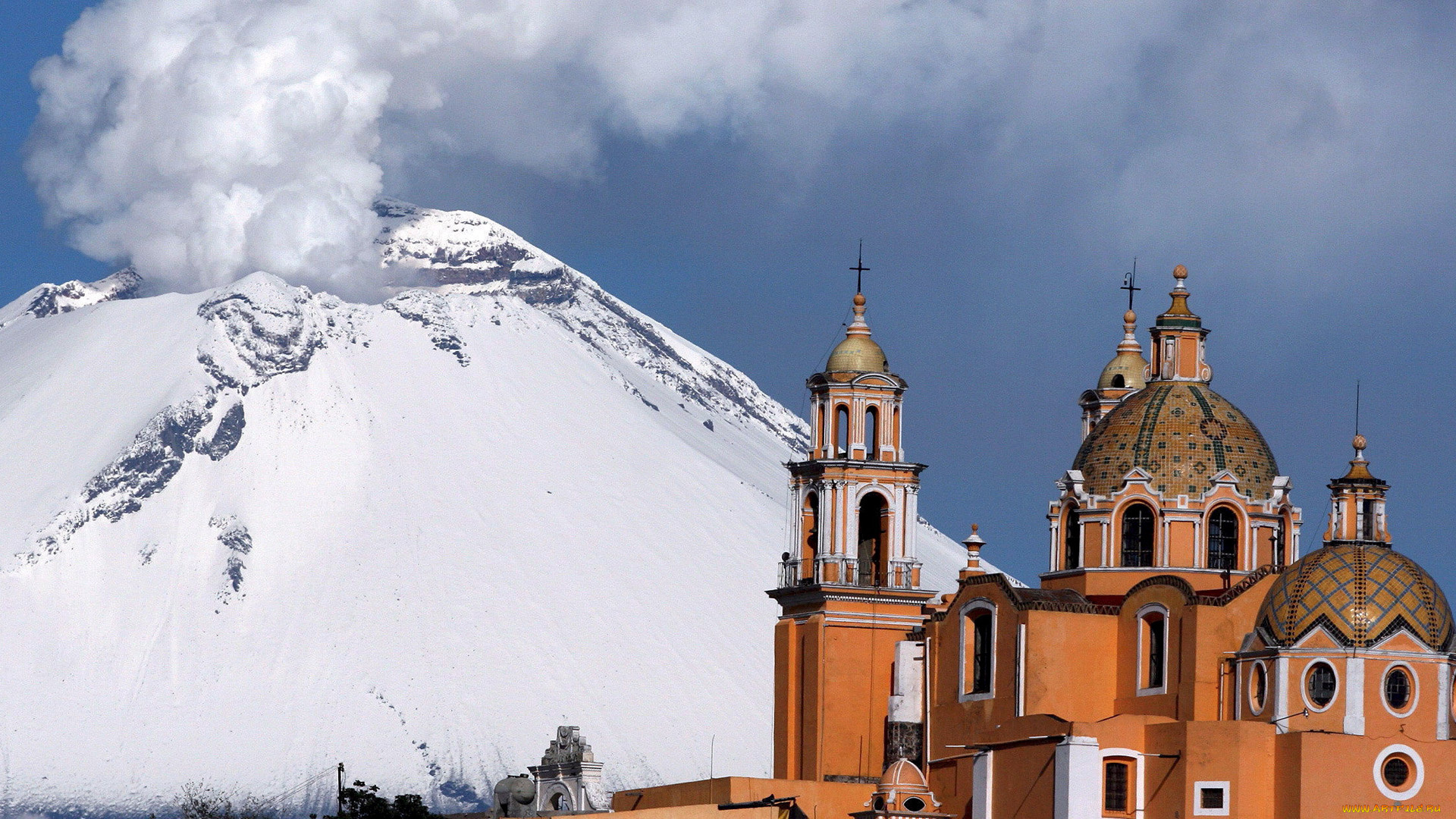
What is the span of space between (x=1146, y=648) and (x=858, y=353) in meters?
14.3

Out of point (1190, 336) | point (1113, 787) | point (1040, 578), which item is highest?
point (1190, 336)

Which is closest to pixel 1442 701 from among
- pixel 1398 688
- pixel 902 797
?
pixel 1398 688

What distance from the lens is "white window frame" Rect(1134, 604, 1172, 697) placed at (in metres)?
64.2

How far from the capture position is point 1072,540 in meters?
69.2

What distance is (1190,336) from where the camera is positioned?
69875 millimetres

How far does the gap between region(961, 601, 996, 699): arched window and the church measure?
7cm

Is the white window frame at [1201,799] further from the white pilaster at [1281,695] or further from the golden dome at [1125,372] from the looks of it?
the golden dome at [1125,372]

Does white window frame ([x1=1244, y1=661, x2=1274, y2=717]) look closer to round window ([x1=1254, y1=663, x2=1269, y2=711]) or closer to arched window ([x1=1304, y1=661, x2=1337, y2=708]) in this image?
round window ([x1=1254, y1=663, x2=1269, y2=711])

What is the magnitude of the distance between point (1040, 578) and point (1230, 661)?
28.4 feet

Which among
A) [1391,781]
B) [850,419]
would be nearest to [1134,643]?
[1391,781]

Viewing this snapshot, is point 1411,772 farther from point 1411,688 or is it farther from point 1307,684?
point 1307,684

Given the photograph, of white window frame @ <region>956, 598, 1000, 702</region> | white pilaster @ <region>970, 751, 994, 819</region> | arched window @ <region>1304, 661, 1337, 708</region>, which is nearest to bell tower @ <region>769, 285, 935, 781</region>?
white window frame @ <region>956, 598, 1000, 702</region>

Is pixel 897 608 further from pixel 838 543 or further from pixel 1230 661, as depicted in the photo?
pixel 1230 661

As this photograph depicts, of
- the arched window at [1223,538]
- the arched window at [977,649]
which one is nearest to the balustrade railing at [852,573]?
the arched window at [977,649]
